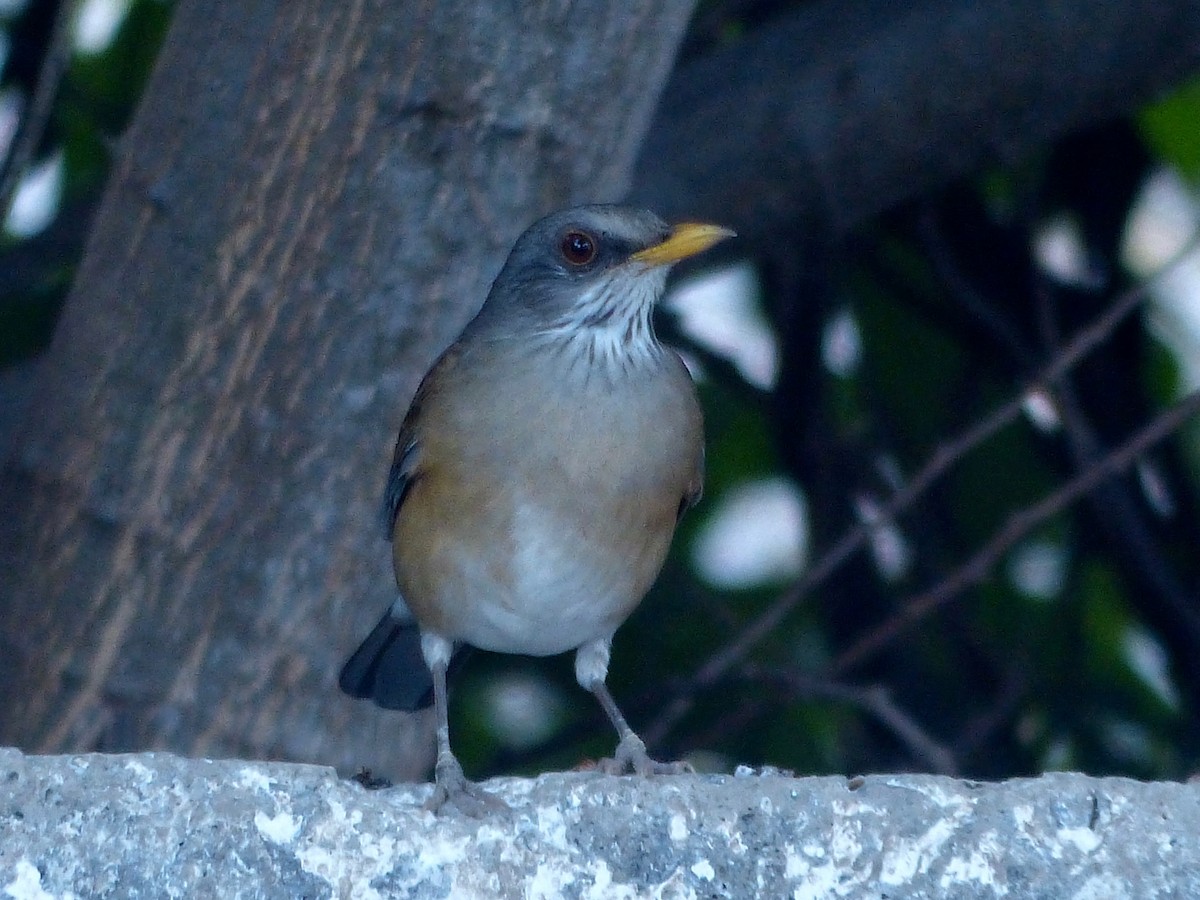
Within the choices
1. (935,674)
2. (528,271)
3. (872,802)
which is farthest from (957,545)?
(872,802)

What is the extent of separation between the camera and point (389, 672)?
4.18 meters

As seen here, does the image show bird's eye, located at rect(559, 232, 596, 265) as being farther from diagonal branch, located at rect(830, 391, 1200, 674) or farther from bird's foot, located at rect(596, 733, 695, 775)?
diagonal branch, located at rect(830, 391, 1200, 674)

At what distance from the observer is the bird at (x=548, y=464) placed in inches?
151

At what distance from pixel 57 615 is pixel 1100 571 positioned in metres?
3.47

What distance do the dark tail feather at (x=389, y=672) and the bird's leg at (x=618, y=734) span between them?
35 cm

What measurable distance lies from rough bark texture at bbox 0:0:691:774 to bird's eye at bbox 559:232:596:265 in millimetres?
200

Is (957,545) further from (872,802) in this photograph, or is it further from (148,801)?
(148,801)

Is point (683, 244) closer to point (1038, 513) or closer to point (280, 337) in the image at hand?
point (280, 337)

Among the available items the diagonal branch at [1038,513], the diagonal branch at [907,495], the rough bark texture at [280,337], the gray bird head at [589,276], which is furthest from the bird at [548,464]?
the diagonal branch at [1038,513]

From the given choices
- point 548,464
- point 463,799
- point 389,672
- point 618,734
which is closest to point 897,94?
point 548,464

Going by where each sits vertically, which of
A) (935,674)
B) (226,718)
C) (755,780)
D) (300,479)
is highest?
(755,780)

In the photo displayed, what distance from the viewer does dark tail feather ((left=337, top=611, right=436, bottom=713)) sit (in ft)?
13.6

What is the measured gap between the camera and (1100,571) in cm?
621

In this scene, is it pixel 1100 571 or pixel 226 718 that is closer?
pixel 226 718
